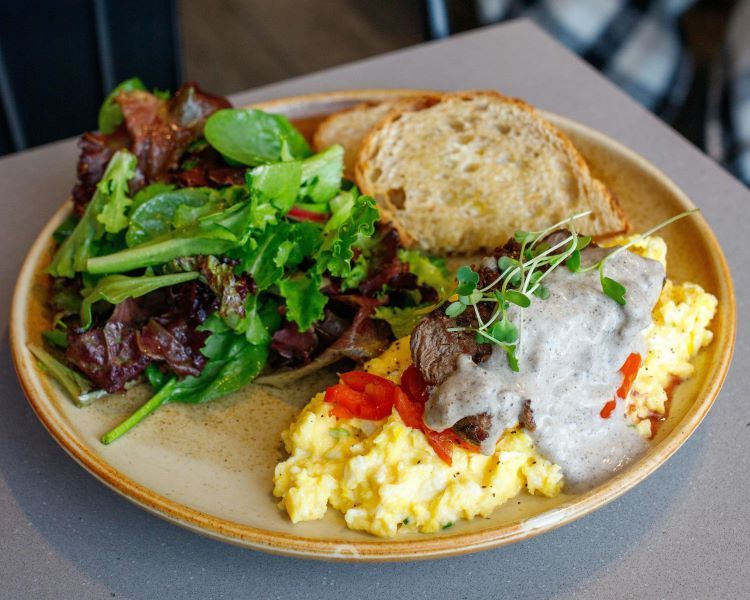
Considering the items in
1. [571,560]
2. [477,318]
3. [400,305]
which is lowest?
[571,560]

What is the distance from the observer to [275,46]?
644 centimetres

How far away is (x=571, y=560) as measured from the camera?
5.97ft

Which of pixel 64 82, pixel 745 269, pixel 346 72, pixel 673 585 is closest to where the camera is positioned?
pixel 673 585

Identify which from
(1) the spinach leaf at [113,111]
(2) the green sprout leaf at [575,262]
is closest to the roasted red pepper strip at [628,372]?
(2) the green sprout leaf at [575,262]

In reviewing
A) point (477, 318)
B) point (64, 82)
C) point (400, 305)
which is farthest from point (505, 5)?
point (477, 318)

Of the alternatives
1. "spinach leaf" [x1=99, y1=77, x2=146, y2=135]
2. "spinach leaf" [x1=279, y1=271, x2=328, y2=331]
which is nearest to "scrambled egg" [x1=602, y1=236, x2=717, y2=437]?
"spinach leaf" [x1=279, y1=271, x2=328, y2=331]

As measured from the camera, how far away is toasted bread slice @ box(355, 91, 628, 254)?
8.42 ft

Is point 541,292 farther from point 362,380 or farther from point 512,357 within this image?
point 362,380

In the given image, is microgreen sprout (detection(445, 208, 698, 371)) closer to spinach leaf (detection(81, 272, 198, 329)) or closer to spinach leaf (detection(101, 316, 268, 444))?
spinach leaf (detection(101, 316, 268, 444))

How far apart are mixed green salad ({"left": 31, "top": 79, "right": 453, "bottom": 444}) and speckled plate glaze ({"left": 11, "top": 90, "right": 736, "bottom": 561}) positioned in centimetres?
6

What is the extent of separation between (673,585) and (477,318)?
29.7 inches

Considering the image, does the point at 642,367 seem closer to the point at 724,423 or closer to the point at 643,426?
the point at 643,426

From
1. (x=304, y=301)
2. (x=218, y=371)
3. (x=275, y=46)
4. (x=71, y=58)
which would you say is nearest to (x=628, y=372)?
(x=304, y=301)

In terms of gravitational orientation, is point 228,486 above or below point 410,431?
below
